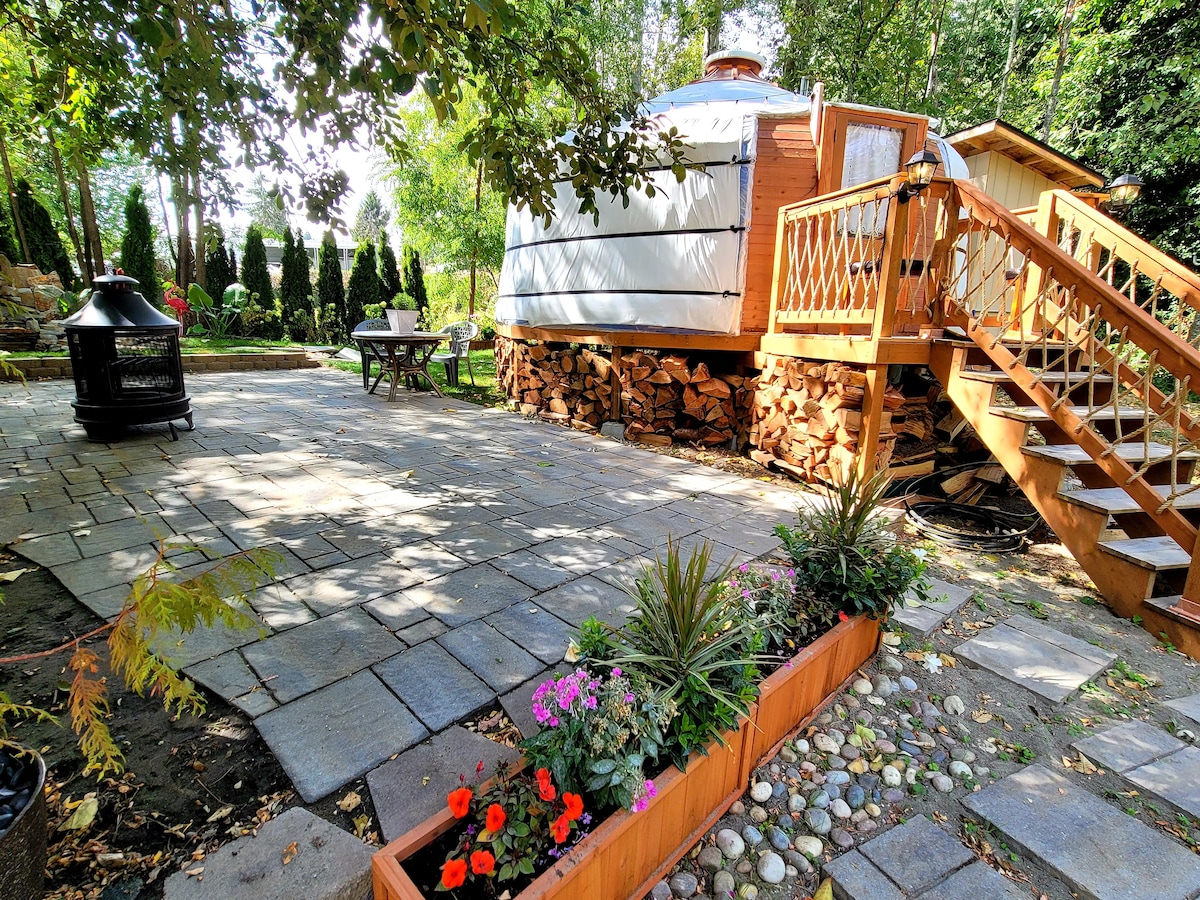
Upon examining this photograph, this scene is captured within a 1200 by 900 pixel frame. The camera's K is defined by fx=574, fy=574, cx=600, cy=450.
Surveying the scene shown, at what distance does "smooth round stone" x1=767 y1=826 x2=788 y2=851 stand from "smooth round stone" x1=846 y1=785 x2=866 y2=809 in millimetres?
213

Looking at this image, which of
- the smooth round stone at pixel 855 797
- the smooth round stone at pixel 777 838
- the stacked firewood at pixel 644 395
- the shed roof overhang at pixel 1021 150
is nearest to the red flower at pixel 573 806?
the smooth round stone at pixel 777 838

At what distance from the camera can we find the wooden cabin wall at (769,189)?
4.56m

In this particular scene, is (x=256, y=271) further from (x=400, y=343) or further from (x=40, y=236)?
(x=400, y=343)

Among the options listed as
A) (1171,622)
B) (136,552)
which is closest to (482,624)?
(136,552)

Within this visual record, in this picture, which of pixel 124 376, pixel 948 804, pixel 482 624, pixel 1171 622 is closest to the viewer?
pixel 948 804

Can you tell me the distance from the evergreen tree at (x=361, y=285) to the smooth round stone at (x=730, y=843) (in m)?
12.5

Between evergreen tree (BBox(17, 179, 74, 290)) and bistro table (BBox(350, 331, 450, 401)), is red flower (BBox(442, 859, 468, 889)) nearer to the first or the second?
bistro table (BBox(350, 331, 450, 401))

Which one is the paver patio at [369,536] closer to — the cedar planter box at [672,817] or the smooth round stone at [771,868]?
the cedar planter box at [672,817]

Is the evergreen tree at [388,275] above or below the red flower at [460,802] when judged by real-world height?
above

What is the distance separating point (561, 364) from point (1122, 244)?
A: 4175 mm

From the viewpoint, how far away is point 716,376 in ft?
15.8

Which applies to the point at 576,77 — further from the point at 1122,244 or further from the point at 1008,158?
the point at 1008,158

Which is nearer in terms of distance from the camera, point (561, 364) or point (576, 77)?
point (576, 77)

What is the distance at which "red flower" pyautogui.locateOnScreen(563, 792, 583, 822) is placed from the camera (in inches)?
39.8
